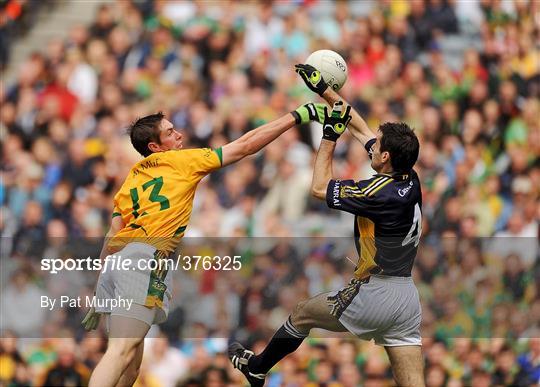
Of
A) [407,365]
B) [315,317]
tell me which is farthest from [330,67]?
[407,365]

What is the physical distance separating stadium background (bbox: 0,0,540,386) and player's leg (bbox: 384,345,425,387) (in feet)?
9.47

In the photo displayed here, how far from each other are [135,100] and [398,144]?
7231mm

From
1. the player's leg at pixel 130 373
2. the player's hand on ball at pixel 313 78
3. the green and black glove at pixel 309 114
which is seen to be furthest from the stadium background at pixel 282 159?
the player's hand on ball at pixel 313 78

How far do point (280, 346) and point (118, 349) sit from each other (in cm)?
118

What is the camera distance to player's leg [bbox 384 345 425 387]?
26.6 feet

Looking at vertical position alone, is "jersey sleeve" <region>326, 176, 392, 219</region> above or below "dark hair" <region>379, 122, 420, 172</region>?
below

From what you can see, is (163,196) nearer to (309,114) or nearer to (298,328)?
(309,114)

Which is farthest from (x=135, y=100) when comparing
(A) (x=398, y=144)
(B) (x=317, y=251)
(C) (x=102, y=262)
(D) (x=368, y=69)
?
(A) (x=398, y=144)

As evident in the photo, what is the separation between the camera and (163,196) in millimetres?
8281

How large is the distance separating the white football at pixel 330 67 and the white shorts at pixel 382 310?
1418 mm

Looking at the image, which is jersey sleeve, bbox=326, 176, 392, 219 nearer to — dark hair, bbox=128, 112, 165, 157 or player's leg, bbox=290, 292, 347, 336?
player's leg, bbox=290, 292, 347, 336

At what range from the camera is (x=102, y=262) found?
343 inches

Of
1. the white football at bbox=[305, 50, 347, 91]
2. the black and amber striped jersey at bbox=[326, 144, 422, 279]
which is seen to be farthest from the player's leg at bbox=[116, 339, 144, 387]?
the white football at bbox=[305, 50, 347, 91]

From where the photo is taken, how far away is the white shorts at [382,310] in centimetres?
816
